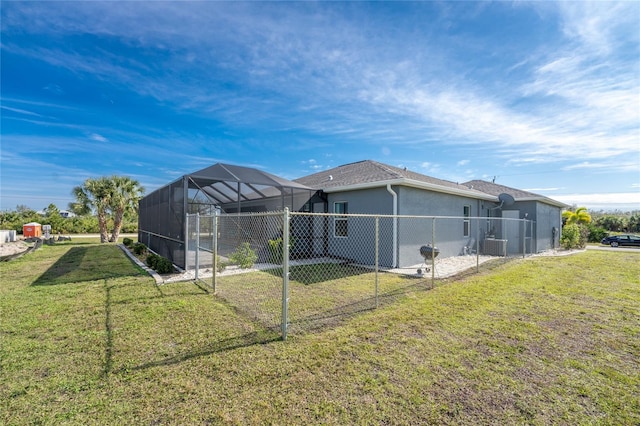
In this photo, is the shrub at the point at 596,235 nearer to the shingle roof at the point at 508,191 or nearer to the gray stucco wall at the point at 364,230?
the shingle roof at the point at 508,191

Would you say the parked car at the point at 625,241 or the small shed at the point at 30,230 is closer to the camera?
the small shed at the point at 30,230

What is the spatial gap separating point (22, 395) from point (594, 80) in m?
13.6

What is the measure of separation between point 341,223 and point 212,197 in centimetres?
506

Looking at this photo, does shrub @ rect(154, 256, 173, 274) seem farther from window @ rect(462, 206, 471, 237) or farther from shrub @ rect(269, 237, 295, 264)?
window @ rect(462, 206, 471, 237)

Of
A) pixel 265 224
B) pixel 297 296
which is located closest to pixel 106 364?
pixel 297 296

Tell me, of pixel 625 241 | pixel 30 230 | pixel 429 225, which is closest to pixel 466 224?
pixel 429 225

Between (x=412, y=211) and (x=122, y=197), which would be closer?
(x=412, y=211)

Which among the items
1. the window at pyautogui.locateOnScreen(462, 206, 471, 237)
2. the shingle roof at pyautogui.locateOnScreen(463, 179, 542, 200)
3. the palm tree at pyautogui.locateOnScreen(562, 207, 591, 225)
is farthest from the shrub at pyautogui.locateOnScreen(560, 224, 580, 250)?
the window at pyautogui.locateOnScreen(462, 206, 471, 237)

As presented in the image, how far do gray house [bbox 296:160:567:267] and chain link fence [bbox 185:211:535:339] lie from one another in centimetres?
5

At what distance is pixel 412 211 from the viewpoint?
30.8ft

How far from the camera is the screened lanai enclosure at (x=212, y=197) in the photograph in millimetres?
8500

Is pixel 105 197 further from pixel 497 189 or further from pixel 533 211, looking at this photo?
pixel 533 211

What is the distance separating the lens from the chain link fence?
16.0 ft

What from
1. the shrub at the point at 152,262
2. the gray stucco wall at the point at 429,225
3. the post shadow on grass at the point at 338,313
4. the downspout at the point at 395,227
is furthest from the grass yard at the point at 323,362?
the gray stucco wall at the point at 429,225
